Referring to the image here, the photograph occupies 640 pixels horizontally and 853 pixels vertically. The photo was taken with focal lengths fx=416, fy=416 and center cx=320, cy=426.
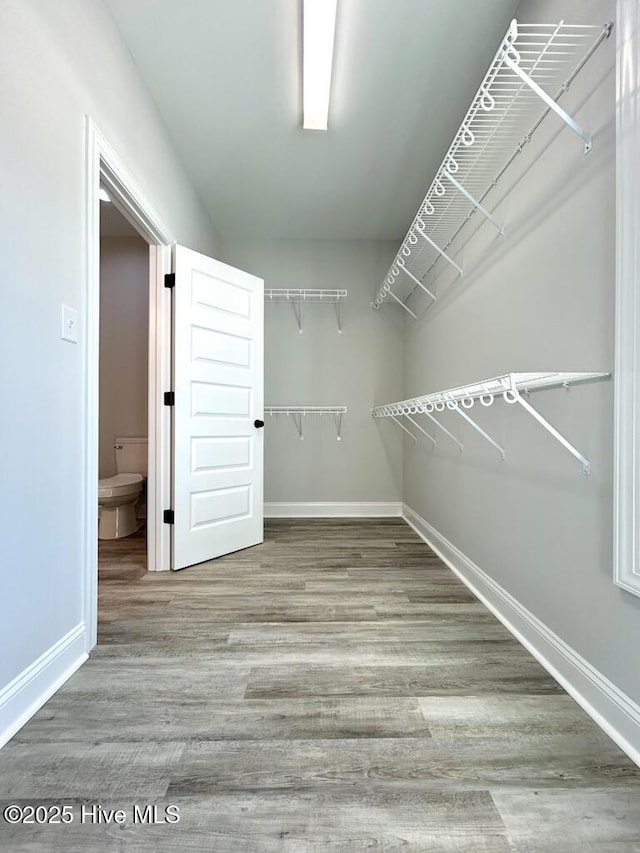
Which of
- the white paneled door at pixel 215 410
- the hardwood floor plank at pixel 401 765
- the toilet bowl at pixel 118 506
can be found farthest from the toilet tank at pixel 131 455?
the hardwood floor plank at pixel 401 765

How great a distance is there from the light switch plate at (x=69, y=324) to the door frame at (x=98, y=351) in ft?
0.22

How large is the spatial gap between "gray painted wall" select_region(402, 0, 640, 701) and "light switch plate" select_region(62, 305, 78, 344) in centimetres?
175

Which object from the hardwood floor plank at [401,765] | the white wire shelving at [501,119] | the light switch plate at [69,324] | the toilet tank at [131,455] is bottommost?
the hardwood floor plank at [401,765]

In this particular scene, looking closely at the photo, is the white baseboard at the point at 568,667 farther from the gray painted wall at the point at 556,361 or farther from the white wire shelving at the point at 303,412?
the white wire shelving at the point at 303,412

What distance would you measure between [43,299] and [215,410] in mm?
1441

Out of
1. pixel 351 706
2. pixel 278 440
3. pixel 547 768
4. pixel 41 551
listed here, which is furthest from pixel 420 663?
pixel 278 440

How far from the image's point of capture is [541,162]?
1581mm

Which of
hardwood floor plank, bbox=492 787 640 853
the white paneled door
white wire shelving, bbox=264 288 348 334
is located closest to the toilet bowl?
the white paneled door

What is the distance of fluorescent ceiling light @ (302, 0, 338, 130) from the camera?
66.5 inches

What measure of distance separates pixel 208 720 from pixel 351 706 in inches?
17.3

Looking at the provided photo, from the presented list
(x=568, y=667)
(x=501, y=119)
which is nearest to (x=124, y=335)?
(x=501, y=119)

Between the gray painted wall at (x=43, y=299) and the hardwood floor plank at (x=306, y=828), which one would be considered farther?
the gray painted wall at (x=43, y=299)

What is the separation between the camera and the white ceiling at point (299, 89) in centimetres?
180

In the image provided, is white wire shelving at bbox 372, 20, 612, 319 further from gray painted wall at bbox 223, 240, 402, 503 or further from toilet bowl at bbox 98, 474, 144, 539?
toilet bowl at bbox 98, 474, 144, 539
